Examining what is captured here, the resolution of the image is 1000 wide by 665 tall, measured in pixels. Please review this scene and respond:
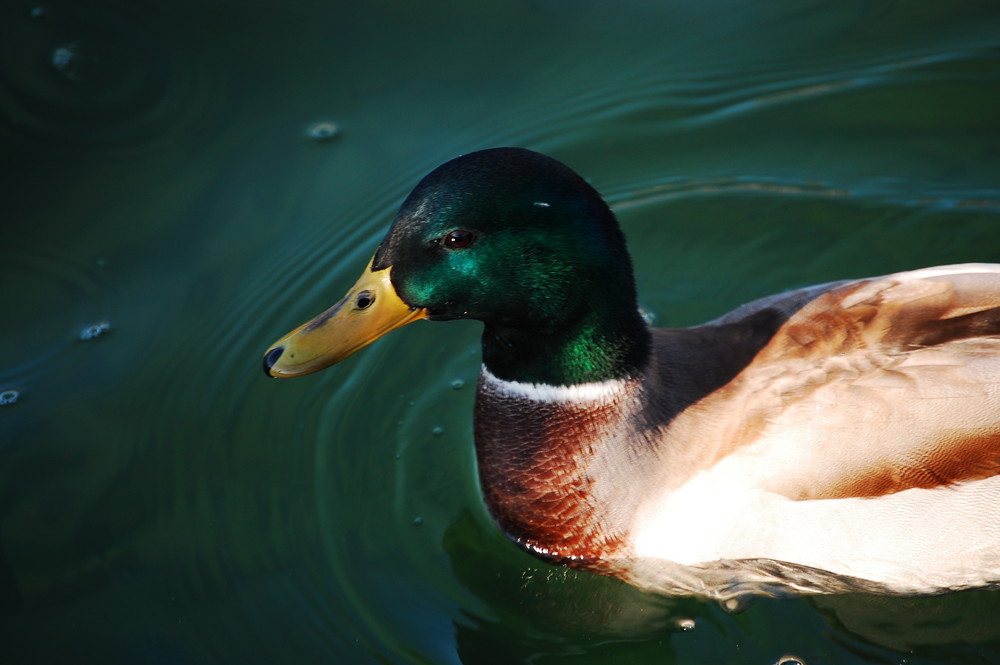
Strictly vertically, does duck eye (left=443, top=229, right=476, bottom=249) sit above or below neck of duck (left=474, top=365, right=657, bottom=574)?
above

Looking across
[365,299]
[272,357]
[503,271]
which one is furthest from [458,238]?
[272,357]

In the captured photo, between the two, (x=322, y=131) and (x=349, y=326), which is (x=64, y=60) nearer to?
(x=322, y=131)

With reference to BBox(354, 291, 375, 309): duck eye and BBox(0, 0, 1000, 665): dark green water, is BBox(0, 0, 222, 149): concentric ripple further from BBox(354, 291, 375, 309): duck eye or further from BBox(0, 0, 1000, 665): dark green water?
BBox(354, 291, 375, 309): duck eye

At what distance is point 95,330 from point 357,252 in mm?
1303

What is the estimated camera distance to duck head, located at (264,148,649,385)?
324 centimetres

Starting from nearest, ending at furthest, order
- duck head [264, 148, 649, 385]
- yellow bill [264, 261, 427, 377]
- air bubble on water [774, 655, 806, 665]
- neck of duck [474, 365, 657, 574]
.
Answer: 1. duck head [264, 148, 649, 385]
2. yellow bill [264, 261, 427, 377]
3. neck of duck [474, 365, 657, 574]
4. air bubble on water [774, 655, 806, 665]

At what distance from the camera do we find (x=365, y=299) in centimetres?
345

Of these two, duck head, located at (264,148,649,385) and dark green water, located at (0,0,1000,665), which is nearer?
duck head, located at (264,148,649,385)

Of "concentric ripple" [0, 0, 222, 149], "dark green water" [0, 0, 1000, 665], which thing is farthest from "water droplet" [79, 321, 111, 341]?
"concentric ripple" [0, 0, 222, 149]

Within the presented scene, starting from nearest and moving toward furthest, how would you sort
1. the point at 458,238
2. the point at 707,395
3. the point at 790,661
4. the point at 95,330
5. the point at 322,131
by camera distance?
the point at 458,238
the point at 707,395
the point at 790,661
the point at 95,330
the point at 322,131

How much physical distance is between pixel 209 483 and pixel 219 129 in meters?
2.14

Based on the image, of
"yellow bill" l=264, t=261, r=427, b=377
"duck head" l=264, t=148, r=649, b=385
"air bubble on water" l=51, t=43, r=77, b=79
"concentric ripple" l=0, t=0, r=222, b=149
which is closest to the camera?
"duck head" l=264, t=148, r=649, b=385

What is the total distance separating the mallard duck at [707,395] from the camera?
3.34m

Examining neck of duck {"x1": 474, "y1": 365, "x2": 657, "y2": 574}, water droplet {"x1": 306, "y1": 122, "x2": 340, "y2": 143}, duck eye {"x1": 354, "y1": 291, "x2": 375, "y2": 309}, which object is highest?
water droplet {"x1": 306, "y1": 122, "x2": 340, "y2": 143}
